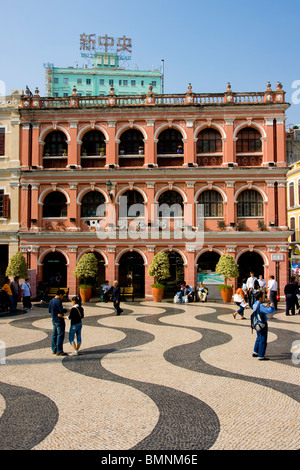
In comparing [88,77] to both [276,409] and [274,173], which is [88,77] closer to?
[274,173]

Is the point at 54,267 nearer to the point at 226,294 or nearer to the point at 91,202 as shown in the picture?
the point at 91,202

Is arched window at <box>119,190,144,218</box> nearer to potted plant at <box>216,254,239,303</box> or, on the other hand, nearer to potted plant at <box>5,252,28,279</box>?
potted plant at <box>216,254,239,303</box>

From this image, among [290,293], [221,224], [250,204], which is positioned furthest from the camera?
[250,204]

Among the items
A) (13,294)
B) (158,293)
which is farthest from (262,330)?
(158,293)

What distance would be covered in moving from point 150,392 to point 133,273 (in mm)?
21355

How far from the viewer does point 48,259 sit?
2973cm

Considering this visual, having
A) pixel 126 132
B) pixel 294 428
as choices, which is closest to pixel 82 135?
pixel 126 132

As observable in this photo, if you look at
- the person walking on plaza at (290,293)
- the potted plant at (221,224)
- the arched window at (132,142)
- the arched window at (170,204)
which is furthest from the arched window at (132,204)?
the person walking on plaza at (290,293)

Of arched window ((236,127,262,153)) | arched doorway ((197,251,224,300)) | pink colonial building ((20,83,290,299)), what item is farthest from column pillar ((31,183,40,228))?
arched window ((236,127,262,153))

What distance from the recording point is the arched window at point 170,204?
2880 centimetres

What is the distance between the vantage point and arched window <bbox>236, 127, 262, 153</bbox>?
28.9 m

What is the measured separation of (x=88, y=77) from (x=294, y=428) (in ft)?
262

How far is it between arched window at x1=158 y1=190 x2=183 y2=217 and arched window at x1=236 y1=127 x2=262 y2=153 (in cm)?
540

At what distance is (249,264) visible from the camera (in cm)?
2895
